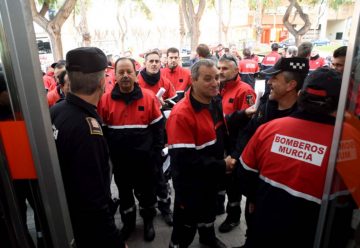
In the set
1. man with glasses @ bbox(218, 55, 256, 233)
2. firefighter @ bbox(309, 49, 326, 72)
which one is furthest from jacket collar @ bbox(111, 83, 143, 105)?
firefighter @ bbox(309, 49, 326, 72)

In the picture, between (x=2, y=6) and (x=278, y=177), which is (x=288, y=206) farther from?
(x=2, y=6)

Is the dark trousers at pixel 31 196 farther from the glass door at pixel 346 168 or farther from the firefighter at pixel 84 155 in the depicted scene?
the glass door at pixel 346 168

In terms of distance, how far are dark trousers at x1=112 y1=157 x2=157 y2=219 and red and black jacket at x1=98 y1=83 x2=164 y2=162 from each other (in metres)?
0.13

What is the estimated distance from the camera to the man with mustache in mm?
3041

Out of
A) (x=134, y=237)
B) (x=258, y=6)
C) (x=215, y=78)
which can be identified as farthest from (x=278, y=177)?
(x=258, y=6)

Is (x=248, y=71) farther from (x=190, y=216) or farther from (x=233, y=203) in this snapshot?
(x=190, y=216)

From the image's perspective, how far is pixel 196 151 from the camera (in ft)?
8.18

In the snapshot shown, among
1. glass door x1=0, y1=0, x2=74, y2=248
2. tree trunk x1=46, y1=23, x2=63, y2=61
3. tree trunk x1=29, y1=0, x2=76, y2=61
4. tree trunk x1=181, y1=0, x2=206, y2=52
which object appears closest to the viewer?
glass door x1=0, y1=0, x2=74, y2=248

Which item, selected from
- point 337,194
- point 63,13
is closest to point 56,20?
point 63,13

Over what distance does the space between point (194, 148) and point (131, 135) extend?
884 millimetres

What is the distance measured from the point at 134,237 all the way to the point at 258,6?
22.0 meters

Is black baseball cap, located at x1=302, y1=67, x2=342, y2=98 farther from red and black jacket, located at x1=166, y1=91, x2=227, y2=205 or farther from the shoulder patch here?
the shoulder patch

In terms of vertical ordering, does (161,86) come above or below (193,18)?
below

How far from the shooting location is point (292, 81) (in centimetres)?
263
